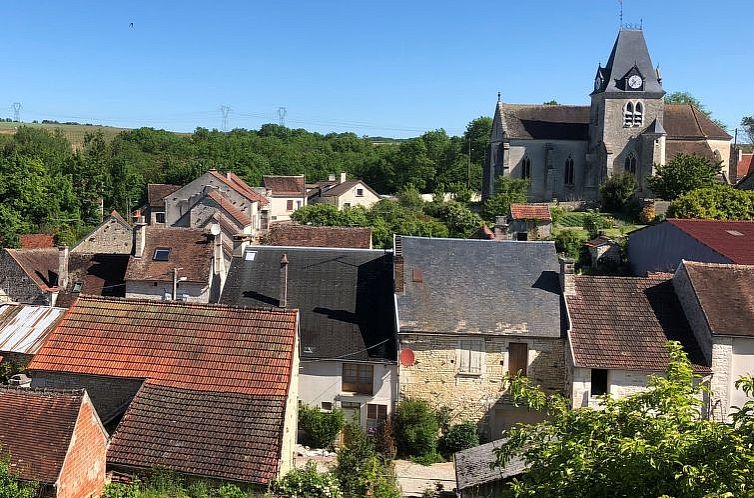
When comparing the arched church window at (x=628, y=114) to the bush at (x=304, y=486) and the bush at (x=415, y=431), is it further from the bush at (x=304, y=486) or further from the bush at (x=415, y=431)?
the bush at (x=304, y=486)

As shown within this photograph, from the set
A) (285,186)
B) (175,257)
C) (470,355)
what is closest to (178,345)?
(470,355)

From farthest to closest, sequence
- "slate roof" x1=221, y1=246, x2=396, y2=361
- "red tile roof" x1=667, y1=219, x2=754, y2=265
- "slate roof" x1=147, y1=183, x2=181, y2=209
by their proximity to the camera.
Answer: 1. "slate roof" x1=147, y1=183, x2=181, y2=209
2. "red tile roof" x1=667, y1=219, x2=754, y2=265
3. "slate roof" x1=221, y1=246, x2=396, y2=361

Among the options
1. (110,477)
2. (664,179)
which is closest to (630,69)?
(664,179)

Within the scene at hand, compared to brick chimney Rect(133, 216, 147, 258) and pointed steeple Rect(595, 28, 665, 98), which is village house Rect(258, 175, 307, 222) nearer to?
pointed steeple Rect(595, 28, 665, 98)

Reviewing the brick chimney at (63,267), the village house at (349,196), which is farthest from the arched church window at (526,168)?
the brick chimney at (63,267)

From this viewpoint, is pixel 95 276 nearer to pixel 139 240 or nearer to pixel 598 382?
pixel 139 240

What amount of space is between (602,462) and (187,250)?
23234 mm

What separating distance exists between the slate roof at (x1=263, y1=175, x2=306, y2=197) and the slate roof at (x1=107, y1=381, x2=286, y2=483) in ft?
166

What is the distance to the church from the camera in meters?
58.7

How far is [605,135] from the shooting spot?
59.5m

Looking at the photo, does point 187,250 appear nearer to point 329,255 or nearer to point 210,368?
point 329,255

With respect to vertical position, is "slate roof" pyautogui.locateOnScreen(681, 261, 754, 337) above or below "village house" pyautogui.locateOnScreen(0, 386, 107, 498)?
above

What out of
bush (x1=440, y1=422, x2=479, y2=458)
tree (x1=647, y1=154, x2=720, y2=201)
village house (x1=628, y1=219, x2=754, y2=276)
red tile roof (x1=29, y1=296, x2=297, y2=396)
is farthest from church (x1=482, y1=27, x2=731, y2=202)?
red tile roof (x1=29, y1=296, x2=297, y2=396)

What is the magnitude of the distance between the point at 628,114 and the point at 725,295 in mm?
41001
